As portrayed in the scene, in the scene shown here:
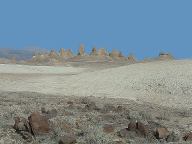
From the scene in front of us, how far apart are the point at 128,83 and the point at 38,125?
20.0m

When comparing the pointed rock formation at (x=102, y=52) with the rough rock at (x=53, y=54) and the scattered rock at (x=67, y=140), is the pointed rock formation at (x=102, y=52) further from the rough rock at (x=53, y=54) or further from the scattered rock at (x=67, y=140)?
the scattered rock at (x=67, y=140)

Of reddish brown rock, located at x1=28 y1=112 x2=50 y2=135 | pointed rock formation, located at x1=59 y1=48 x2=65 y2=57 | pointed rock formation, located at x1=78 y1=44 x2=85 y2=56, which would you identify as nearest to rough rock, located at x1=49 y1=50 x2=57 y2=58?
pointed rock formation, located at x1=59 y1=48 x2=65 y2=57

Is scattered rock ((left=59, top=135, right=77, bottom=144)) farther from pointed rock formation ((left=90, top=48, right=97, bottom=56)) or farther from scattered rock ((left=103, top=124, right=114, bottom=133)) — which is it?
pointed rock formation ((left=90, top=48, right=97, bottom=56))

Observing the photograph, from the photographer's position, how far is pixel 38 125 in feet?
51.4

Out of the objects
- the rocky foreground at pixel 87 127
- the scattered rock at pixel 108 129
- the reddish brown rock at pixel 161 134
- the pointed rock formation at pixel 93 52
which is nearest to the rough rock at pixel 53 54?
the pointed rock formation at pixel 93 52

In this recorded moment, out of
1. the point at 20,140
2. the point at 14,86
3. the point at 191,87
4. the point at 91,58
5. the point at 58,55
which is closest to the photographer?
the point at 20,140

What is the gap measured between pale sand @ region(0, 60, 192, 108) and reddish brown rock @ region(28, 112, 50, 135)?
45.5 ft

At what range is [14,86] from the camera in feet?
115

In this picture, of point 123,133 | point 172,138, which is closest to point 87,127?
point 123,133

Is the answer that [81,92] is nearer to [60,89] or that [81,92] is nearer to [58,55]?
[60,89]

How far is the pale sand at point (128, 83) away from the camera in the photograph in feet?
104

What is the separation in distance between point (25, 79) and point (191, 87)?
41.9 feet

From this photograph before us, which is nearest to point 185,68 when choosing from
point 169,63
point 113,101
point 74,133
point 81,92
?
point 169,63

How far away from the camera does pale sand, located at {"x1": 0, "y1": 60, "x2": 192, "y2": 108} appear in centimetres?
3164
